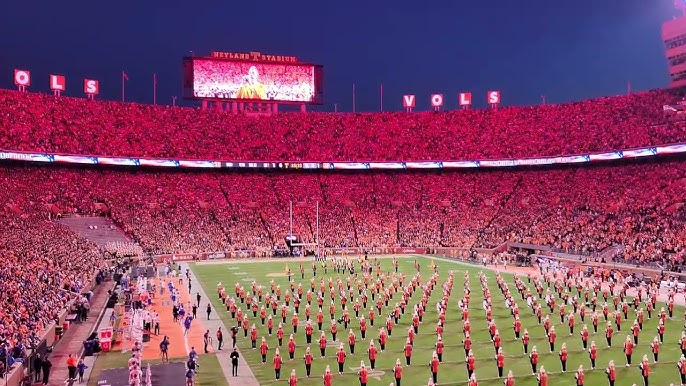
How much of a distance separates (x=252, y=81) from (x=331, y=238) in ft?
69.2

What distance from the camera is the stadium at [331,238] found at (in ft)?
68.1

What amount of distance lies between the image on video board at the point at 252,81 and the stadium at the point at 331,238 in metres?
0.21

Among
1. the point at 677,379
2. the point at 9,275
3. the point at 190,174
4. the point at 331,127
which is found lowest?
the point at 677,379

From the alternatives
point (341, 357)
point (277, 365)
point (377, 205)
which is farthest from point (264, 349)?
point (377, 205)

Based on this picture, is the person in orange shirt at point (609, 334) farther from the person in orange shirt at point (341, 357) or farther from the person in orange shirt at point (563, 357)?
the person in orange shirt at point (341, 357)

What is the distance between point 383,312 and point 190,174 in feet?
134

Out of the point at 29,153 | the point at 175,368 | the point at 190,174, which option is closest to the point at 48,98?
the point at 29,153

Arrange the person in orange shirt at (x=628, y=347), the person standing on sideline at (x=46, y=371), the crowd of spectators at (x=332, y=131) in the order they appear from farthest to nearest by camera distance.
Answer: the crowd of spectators at (x=332, y=131), the person in orange shirt at (x=628, y=347), the person standing on sideline at (x=46, y=371)

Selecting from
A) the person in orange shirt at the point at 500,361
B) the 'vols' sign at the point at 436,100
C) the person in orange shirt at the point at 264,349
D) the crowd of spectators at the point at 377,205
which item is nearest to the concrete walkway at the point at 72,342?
the person in orange shirt at the point at 264,349

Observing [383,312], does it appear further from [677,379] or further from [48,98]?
[48,98]

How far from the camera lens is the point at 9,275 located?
993 inches

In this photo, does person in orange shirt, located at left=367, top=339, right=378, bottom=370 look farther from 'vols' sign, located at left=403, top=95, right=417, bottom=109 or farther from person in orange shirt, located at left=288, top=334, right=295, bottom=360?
'vols' sign, located at left=403, top=95, right=417, bottom=109

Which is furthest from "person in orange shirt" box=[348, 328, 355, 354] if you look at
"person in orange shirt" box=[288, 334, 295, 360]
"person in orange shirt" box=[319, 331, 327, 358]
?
"person in orange shirt" box=[288, 334, 295, 360]

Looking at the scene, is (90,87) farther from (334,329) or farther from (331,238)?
(334,329)
